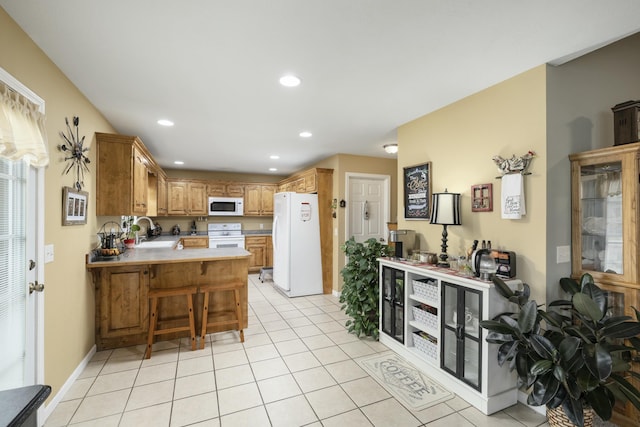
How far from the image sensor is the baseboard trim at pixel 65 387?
6.24ft

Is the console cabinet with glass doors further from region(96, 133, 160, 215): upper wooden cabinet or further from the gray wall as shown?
region(96, 133, 160, 215): upper wooden cabinet

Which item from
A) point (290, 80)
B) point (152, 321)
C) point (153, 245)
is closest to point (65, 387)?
point (152, 321)

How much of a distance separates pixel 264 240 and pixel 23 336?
17.0 feet

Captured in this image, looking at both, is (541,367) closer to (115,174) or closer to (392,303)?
(392,303)

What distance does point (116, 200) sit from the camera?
3.04 meters

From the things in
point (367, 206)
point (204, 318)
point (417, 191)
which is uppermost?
point (417, 191)

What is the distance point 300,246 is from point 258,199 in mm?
2600

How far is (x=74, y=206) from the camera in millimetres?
2342

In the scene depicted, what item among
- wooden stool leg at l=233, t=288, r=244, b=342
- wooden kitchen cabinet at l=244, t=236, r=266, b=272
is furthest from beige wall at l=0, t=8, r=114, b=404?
wooden kitchen cabinet at l=244, t=236, r=266, b=272

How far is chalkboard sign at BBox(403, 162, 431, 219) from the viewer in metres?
2.96

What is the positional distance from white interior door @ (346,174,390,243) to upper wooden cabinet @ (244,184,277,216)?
2850 millimetres

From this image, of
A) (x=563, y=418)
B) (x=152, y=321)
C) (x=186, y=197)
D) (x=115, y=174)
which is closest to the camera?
(x=563, y=418)

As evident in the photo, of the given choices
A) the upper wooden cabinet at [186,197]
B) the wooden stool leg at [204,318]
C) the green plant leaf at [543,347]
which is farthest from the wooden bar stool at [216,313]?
the upper wooden cabinet at [186,197]

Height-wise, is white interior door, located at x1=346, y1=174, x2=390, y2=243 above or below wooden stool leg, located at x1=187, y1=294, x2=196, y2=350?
above
